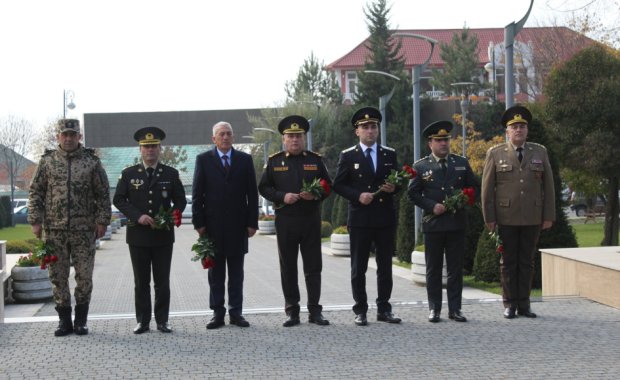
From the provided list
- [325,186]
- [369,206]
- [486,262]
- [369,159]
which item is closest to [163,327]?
[325,186]

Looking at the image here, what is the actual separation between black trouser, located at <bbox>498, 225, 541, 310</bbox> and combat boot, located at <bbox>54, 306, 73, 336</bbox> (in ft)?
14.3

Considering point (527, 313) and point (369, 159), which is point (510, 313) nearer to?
point (527, 313)

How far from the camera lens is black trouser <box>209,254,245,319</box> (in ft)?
30.7

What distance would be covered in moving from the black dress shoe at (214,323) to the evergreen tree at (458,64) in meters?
74.9

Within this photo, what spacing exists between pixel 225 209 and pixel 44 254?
5.89ft

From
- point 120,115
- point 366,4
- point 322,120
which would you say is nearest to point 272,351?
point 120,115

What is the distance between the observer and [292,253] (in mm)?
9594

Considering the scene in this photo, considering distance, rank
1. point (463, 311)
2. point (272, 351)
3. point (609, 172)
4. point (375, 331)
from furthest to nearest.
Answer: point (609, 172), point (463, 311), point (375, 331), point (272, 351)

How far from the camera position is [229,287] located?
376 inches

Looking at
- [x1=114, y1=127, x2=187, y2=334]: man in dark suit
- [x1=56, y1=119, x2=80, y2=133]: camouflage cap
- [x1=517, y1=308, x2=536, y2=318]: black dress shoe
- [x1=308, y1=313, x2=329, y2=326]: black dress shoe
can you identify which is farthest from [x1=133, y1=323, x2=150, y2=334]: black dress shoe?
[x1=517, y1=308, x2=536, y2=318]: black dress shoe

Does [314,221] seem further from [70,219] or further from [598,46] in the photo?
[598,46]

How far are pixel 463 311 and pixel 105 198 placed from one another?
396cm

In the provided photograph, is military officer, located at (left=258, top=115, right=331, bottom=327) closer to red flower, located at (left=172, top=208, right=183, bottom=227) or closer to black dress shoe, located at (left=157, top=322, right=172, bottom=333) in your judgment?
red flower, located at (left=172, top=208, right=183, bottom=227)

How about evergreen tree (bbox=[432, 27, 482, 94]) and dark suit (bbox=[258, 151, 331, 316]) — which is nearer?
dark suit (bbox=[258, 151, 331, 316])
